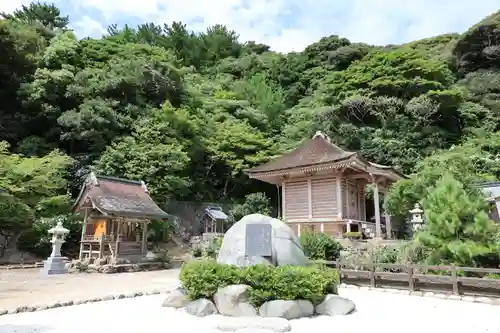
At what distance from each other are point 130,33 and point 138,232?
35021 mm

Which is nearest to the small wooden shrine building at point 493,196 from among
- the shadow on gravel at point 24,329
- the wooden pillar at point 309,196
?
the wooden pillar at point 309,196

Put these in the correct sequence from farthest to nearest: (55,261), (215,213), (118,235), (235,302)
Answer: (215,213)
(118,235)
(55,261)
(235,302)

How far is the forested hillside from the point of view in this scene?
70.3 ft

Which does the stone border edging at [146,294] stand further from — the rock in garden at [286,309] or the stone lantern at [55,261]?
the stone lantern at [55,261]

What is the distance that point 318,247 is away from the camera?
13.8m

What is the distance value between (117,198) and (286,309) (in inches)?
519

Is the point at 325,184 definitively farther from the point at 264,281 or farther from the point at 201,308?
the point at 201,308

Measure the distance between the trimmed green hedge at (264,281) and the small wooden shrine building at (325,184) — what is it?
1114 cm

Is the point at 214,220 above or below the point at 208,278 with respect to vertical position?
above

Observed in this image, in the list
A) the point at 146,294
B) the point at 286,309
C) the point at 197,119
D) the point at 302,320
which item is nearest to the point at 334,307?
the point at 302,320

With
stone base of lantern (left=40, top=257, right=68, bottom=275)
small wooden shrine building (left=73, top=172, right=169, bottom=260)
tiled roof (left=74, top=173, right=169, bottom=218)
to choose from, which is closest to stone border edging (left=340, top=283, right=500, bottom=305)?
tiled roof (left=74, top=173, right=169, bottom=218)

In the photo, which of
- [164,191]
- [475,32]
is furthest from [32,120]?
[475,32]

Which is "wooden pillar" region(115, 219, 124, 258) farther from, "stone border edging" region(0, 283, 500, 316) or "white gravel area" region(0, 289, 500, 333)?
"white gravel area" region(0, 289, 500, 333)

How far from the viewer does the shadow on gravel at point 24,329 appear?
6.04 meters
